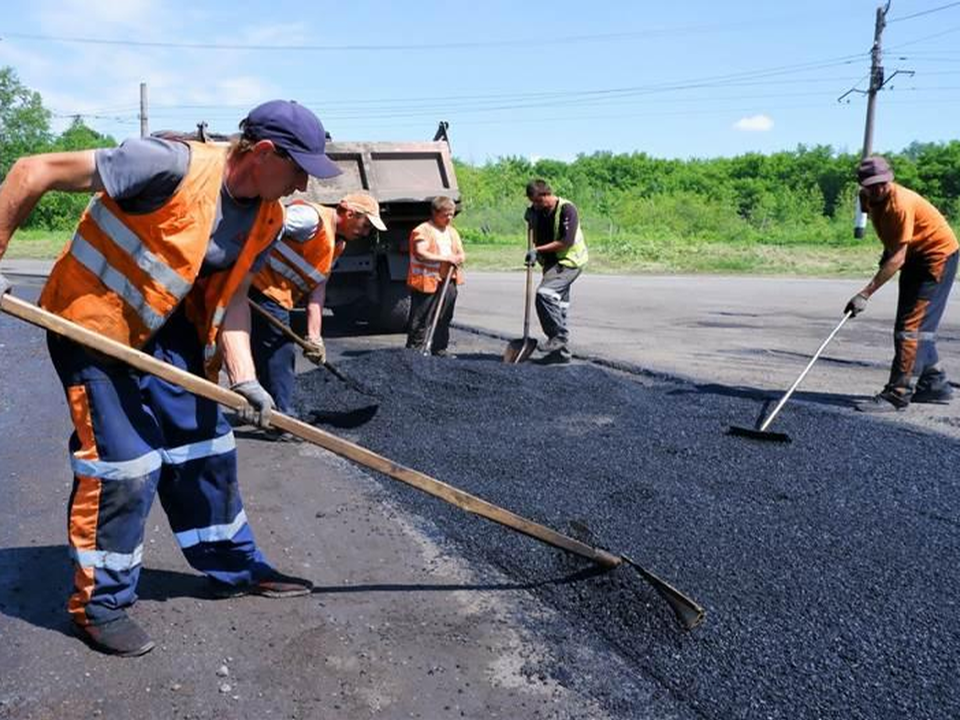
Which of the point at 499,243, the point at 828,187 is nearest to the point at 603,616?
the point at 499,243

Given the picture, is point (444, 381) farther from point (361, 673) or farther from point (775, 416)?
point (361, 673)

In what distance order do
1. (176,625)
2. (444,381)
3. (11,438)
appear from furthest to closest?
(444,381) → (11,438) → (176,625)

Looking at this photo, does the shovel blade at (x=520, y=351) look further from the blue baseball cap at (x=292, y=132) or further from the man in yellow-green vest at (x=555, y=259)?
the blue baseball cap at (x=292, y=132)

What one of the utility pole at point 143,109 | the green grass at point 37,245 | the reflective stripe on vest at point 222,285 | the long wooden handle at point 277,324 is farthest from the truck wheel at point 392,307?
the utility pole at point 143,109

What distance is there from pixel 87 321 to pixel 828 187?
4348 cm

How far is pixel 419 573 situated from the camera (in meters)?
3.34

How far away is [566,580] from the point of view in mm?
3217

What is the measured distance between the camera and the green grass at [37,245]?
23531 mm

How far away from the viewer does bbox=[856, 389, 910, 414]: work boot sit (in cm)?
612

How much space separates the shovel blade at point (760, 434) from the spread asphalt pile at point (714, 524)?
7 centimetres

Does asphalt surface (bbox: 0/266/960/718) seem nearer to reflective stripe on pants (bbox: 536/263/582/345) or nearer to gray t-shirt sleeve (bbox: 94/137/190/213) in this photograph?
gray t-shirt sleeve (bbox: 94/137/190/213)

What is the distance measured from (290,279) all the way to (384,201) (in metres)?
3.87

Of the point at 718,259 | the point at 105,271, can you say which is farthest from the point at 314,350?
the point at 718,259

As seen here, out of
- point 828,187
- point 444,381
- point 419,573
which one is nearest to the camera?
point 419,573
